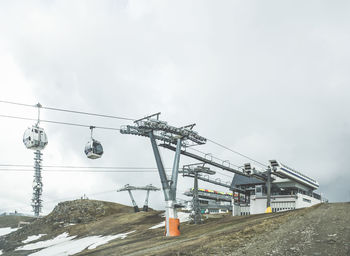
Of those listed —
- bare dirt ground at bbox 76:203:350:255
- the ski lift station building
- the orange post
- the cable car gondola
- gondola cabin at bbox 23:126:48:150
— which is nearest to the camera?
bare dirt ground at bbox 76:203:350:255

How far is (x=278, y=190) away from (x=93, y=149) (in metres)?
42.3

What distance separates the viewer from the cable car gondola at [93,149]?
28.8m

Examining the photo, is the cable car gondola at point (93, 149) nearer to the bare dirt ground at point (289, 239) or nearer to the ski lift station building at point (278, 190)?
the bare dirt ground at point (289, 239)

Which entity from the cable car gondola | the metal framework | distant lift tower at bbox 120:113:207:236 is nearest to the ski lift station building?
distant lift tower at bbox 120:113:207:236

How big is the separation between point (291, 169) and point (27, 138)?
148ft

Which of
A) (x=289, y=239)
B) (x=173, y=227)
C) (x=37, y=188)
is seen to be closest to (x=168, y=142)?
(x=173, y=227)

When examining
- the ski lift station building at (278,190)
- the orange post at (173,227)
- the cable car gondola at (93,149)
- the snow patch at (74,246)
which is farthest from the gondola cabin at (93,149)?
the ski lift station building at (278,190)

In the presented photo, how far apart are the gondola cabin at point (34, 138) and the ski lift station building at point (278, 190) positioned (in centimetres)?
3720

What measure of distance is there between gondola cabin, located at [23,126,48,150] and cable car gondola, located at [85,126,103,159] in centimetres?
424

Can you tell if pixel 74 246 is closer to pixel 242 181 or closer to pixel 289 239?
pixel 242 181

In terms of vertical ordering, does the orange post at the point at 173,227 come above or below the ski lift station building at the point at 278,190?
below

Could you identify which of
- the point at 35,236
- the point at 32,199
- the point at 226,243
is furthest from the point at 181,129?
the point at 32,199

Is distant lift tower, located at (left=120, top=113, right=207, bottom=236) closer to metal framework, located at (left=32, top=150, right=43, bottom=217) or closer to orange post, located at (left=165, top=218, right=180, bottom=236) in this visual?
orange post, located at (left=165, top=218, right=180, bottom=236)

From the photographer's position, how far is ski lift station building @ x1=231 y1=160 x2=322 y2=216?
53.8 metres
